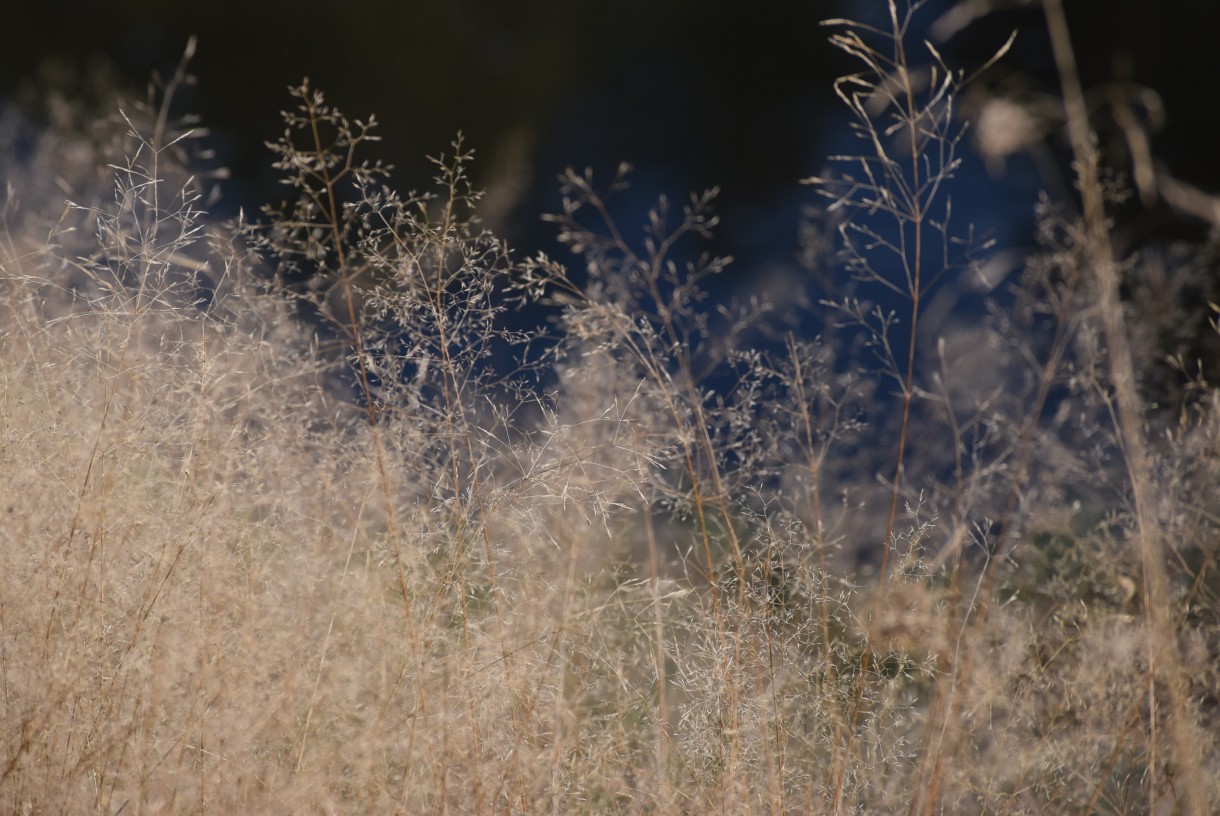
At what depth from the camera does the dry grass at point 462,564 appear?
5.28 ft

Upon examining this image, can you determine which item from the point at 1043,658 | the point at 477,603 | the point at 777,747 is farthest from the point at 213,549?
the point at 1043,658

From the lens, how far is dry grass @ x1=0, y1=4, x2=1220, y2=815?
5.28ft

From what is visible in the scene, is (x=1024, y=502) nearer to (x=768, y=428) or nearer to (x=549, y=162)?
(x=768, y=428)

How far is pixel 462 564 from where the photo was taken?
1.80 meters

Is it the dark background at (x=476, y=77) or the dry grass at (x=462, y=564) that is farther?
the dark background at (x=476, y=77)

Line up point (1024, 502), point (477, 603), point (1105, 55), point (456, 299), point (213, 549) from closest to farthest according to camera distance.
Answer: point (213, 549)
point (456, 299)
point (477, 603)
point (1024, 502)
point (1105, 55)

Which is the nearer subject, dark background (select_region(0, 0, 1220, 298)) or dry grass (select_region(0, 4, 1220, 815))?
dry grass (select_region(0, 4, 1220, 815))

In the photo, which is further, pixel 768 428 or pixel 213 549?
pixel 768 428

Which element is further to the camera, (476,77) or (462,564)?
(476,77)

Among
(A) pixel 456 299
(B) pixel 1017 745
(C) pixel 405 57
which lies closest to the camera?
(A) pixel 456 299

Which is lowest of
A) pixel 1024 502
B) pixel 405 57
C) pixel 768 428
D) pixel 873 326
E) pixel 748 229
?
pixel 748 229

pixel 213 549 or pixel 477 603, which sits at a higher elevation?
pixel 213 549

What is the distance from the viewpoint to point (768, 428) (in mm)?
2150

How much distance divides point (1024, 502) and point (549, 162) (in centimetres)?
528
